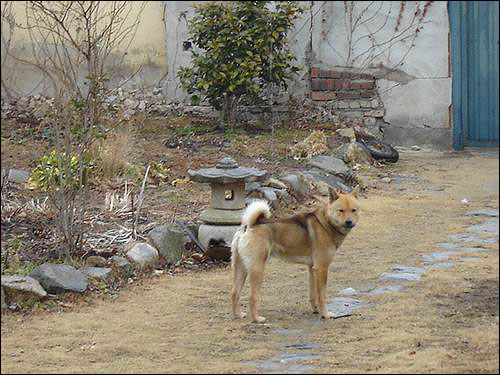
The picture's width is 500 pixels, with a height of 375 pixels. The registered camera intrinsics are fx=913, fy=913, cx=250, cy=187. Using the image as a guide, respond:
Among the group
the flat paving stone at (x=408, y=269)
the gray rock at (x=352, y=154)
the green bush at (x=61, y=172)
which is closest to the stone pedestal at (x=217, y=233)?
the green bush at (x=61, y=172)

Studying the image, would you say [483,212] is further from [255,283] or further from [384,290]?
[255,283]

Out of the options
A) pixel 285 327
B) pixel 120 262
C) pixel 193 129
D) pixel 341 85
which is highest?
pixel 341 85

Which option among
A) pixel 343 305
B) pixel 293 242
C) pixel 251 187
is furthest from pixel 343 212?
pixel 251 187

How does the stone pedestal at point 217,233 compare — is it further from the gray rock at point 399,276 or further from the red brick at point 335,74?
the red brick at point 335,74

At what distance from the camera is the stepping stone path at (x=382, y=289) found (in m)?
4.86

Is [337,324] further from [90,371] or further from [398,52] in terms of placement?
[398,52]

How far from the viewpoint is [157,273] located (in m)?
6.96

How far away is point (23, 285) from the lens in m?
6.08

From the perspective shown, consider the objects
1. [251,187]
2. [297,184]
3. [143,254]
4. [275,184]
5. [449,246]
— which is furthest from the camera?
[297,184]

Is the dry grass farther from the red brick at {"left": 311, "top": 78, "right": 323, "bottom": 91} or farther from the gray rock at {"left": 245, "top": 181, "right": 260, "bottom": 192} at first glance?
the red brick at {"left": 311, "top": 78, "right": 323, "bottom": 91}

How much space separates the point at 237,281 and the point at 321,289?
55 cm

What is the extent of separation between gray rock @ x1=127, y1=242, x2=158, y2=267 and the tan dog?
1.23 metres

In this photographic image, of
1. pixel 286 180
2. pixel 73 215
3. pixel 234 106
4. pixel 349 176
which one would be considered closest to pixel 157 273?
pixel 73 215

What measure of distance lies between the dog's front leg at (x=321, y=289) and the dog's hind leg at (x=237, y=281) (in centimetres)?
47
